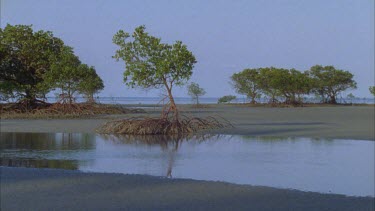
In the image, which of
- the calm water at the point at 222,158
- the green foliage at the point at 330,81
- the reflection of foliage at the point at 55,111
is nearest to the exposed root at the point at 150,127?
the calm water at the point at 222,158

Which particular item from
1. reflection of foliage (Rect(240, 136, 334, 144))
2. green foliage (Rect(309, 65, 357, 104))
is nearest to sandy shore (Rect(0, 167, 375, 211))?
reflection of foliage (Rect(240, 136, 334, 144))

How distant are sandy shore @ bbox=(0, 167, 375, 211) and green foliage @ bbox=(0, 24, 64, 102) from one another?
996 inches

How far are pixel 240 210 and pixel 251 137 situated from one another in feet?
36.0

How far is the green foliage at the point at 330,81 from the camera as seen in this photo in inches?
2589

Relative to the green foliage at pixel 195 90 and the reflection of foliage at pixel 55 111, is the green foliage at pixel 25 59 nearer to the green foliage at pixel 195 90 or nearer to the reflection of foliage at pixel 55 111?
the reflection of foliage at pixel 55 111

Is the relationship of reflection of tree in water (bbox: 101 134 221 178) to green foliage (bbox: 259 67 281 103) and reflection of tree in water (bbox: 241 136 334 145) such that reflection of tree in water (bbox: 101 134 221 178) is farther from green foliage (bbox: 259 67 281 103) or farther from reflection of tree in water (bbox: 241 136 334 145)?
green foliage (bbox: 259 67 281 103)

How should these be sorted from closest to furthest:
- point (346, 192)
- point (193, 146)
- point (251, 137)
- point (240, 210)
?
point (240, 210) < point (346, 192) < point (193, 146) < point (251, 137)

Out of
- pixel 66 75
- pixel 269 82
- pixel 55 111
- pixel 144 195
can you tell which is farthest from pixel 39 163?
pixel 269 82

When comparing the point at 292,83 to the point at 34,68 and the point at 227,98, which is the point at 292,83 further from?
the point at 34,68

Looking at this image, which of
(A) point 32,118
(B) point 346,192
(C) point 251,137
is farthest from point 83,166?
(A) point 32,118

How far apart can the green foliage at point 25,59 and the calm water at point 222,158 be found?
16798mm

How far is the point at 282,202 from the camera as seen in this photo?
6496 mm

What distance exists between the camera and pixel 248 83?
2472 inches

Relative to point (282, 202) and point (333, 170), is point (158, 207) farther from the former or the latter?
point (333, 170)
